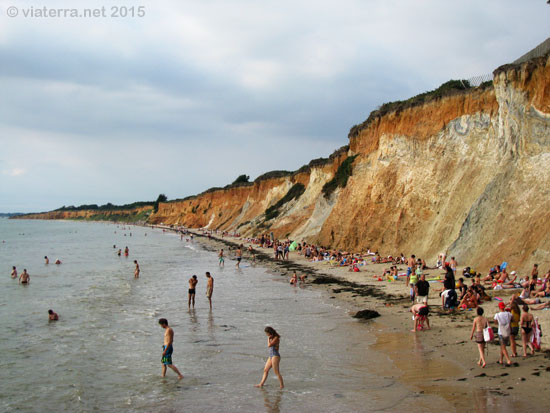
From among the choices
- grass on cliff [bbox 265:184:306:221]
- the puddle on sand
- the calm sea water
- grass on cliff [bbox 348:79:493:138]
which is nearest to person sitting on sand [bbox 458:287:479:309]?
the puddle on sand

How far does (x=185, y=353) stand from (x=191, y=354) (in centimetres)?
20

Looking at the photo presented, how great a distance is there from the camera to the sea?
8.23 meters

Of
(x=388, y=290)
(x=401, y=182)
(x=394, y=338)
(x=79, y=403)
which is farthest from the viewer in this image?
(x=401, y=182)

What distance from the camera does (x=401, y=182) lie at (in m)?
29.2

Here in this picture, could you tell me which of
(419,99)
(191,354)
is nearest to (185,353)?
(191,354)

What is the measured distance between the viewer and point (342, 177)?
134 ft

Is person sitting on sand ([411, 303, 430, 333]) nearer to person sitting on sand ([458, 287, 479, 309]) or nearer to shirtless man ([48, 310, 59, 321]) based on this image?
person sitting on sand ([458, 287, 479, 309])

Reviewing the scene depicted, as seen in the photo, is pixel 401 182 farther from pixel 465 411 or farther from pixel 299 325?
pixel 465 411

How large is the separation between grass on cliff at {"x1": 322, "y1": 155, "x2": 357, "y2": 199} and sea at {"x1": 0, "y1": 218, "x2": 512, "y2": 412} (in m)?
19.2

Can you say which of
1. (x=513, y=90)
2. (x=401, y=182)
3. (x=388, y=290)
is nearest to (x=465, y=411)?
(x=388, y=290)

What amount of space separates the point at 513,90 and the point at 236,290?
15.8 m

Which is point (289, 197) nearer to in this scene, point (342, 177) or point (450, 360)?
point (342, 177)

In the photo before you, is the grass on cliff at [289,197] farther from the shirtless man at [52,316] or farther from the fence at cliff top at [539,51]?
the shirtless man at [52,316]

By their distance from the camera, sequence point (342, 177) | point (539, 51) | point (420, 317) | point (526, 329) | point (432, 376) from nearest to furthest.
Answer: point (432, 376) < point (526, 329) < point (420, 317) < point (539, 51) < point (342, 177)
